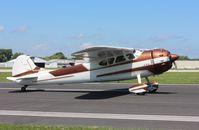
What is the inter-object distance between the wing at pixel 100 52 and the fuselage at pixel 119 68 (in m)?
0.25

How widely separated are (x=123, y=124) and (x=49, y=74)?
13.5 m

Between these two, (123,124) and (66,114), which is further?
(66,114)

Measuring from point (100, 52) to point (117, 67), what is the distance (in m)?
1.27

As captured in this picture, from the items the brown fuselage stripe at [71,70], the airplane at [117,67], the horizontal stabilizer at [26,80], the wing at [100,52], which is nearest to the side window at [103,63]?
the airplane at [117,67]

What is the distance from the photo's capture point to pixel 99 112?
45.2 ft

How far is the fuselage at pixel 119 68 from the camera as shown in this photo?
2116 cm

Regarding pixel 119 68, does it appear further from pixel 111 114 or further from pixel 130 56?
pixel 111 114

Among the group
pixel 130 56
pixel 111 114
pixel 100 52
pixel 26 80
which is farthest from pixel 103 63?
pixel 111 114

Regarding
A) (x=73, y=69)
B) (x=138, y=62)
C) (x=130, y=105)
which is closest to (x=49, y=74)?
(x=73, y=69)

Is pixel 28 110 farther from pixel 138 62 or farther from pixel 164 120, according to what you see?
pixel 138 62

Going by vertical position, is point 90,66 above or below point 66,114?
above

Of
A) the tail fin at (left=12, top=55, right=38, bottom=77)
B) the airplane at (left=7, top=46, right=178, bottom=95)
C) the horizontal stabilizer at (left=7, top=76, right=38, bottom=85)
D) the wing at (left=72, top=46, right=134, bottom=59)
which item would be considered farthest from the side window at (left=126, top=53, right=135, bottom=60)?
the tail fin at (left=12, top=55, right=38, bottom=77)

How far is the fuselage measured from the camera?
21.2m

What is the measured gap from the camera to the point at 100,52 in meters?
21.8
